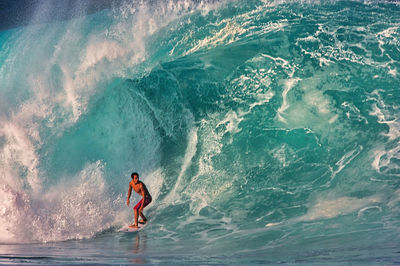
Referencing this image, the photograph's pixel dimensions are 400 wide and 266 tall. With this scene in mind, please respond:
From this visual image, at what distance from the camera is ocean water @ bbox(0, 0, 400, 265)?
719 centimetres

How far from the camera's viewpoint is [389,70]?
27.3 ft

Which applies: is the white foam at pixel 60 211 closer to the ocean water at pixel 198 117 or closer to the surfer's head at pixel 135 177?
the ocean water at pixel 198 117

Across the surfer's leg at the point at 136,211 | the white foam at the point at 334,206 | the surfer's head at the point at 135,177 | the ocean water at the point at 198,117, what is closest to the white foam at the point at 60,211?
the ocean water at the point at 198,117

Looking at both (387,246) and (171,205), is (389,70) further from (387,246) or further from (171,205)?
(171,205)

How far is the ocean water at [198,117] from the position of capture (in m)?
7.19

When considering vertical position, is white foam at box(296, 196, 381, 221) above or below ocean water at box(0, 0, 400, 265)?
below

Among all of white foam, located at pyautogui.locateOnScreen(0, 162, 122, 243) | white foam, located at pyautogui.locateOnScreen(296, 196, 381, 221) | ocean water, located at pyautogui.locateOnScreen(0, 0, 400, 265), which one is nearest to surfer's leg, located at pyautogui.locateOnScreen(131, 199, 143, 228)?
ocean water, located at pyautogui.locateOnScreen(0, 0, 400, 265)

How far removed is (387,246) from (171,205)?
4320 millimetres

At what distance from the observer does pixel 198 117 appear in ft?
28.6

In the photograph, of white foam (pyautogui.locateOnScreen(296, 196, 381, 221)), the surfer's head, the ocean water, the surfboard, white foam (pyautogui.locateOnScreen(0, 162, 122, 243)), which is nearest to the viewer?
the surfer's head

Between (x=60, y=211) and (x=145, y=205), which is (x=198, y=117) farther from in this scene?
(x=60, y=211)

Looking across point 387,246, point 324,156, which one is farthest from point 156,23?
point 387,246

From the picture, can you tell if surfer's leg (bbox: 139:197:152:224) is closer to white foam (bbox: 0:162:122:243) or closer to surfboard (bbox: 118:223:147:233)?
surfboard (bbox: 118:223:147:233)

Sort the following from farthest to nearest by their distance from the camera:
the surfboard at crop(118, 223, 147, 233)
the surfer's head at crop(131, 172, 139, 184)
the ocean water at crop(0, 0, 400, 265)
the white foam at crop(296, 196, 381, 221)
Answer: the ocean water at crop(0, 0, 400, 265) → the surfboard at crop(118, 223, 147, 233) → the white foam at crop(296, 196, 381, 221) → the surfer's head at crop(131, 172, 139, 184)
